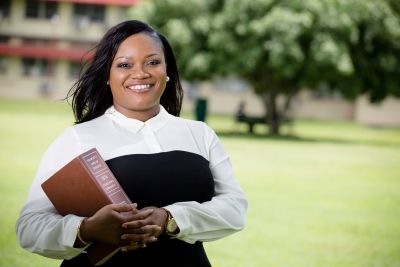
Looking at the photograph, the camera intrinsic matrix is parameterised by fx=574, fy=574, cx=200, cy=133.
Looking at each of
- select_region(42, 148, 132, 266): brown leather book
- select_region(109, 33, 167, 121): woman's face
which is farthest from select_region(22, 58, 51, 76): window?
select_region(42, 148, 132, 266): brown leather book

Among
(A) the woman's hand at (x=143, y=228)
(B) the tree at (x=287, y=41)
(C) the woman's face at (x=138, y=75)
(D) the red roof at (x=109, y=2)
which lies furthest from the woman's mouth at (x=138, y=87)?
(D) the red roof at (x=109, y=2)

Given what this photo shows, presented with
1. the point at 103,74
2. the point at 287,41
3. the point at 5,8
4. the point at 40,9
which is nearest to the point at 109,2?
the point at 40,9

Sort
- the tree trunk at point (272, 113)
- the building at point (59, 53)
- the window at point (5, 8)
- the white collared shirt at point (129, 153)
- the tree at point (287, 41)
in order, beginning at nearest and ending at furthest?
the white collared shirt at point (129, 153) < the tree at point (287, 41) < the tree trunk at point (272, 113) < the building at point (59, 53) < the window at point (5, 8)

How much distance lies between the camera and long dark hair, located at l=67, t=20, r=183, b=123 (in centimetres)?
231

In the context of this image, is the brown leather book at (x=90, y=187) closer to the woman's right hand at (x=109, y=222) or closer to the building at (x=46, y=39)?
the woman's right hand at (x=109, y=222)

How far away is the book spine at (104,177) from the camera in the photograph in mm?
2014

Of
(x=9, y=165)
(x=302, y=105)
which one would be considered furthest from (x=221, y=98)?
(x=9, y=165)

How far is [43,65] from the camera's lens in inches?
1447

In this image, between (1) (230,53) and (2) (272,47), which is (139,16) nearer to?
→ (1) (230,53)

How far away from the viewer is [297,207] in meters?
7.71

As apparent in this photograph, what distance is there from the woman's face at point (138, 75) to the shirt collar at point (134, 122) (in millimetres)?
35

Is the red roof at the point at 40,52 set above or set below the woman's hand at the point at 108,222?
above

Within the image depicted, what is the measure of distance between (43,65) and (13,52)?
208 centimetres

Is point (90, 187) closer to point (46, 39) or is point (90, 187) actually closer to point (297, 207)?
point (297, 207)
